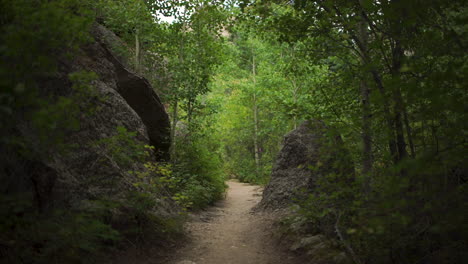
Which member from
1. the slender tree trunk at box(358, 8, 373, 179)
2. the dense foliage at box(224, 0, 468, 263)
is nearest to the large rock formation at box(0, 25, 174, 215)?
the dense foliage at box(224, 0, 468, 263)

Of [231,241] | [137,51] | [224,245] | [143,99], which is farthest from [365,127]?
[137,51]

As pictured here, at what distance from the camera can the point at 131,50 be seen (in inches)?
453

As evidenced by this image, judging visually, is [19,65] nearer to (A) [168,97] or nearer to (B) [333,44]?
(B) [333,44]

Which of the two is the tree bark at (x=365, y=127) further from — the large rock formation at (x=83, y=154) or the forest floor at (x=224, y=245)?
the large rock formation at (x=83, y=154)

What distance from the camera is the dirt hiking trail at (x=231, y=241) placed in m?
5.71

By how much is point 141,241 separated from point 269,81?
1496cm

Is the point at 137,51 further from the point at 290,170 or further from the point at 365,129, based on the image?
the point at 365,129

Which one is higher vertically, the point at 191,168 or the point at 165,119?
the point at 165,119

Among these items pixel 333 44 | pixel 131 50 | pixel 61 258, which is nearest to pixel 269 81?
pixel 131 50

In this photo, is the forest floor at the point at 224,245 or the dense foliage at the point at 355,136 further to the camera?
the forest floor at the point at 224,245

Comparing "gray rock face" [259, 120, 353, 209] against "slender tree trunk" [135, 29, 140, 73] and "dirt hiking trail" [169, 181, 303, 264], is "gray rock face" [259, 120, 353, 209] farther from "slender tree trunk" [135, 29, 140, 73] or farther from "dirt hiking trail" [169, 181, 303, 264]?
"slender tree trunk" [135, 29, 140, 73]

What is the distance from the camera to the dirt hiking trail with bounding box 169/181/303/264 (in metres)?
5.71

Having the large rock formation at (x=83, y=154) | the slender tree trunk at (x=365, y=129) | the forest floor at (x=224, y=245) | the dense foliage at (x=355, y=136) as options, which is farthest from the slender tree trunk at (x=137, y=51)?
the slender tree trunk at (x=365, y=129)

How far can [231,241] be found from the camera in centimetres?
697
